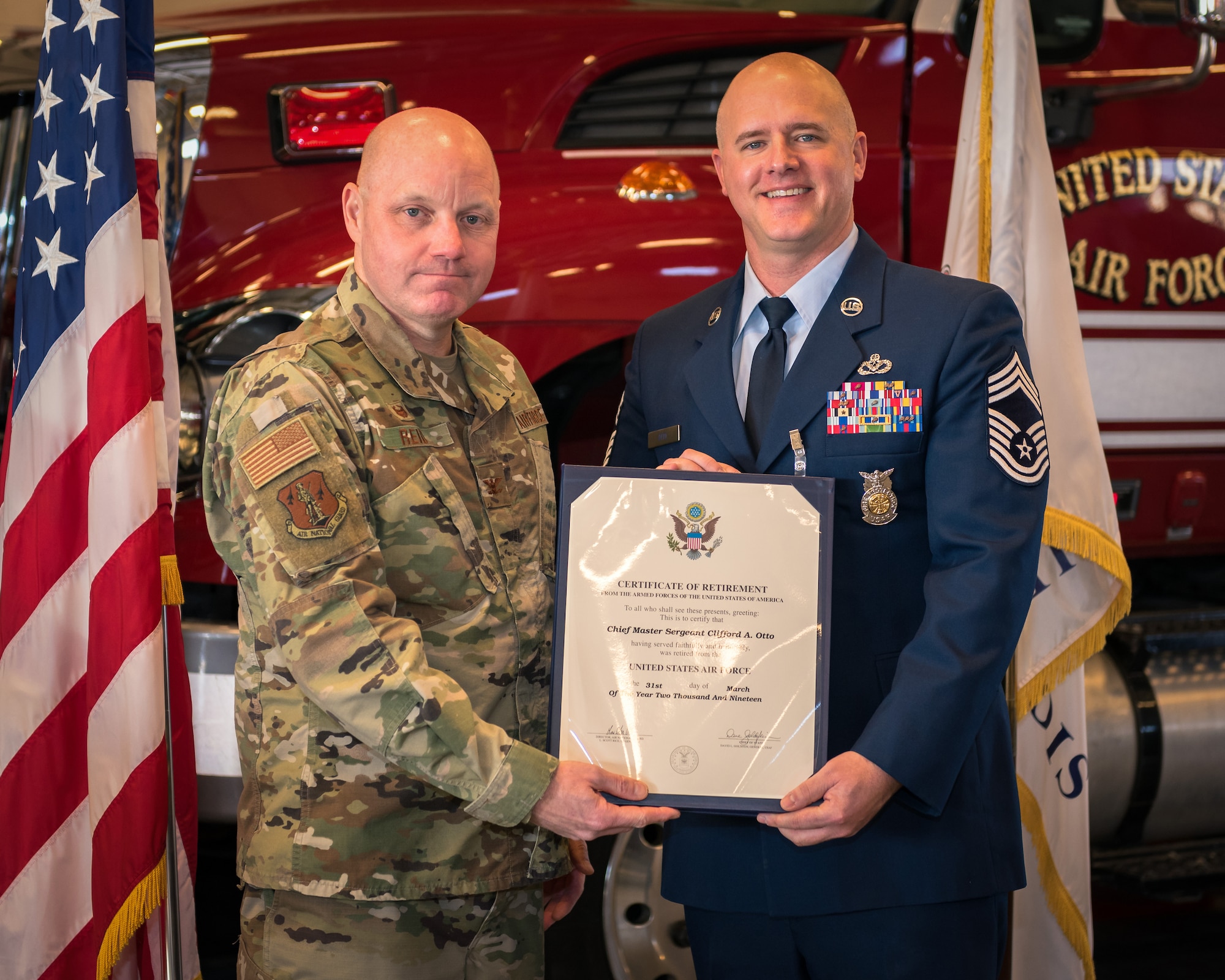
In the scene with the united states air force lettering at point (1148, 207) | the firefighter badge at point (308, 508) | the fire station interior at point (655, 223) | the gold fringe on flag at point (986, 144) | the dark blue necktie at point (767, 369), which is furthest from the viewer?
the united states air force lettering at point (1148, 207)

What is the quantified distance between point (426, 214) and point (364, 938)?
3.54 ft

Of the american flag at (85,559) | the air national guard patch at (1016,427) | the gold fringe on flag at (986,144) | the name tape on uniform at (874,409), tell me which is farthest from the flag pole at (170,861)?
the gold fringe on flag at (986,144)

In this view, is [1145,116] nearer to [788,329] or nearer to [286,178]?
[788,329]

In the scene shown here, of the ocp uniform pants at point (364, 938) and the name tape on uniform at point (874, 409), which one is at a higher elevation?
the name tape on uniform at point (874, 409)

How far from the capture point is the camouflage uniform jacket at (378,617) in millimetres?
1590

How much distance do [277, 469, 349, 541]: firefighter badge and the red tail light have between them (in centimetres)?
128

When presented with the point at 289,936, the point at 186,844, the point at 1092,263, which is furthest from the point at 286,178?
the point at 1092,263

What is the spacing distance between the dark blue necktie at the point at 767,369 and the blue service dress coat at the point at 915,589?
3 centimetres

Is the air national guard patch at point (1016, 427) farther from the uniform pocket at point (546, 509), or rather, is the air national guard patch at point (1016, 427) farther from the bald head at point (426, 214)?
the bald head at point (426, 214)

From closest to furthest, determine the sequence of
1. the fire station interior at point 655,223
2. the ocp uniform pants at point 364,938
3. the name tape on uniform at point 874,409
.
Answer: the ocp uniform pants at point 364,938 → the name tape on uniform at point 874,409 → the fire station interior at point 655,223

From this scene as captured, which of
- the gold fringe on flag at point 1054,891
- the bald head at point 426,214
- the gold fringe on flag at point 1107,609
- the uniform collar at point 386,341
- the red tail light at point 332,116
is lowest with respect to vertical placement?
the gold fringe on flag at point 1054,891

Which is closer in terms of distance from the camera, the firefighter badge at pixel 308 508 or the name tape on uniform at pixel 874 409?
the firefighter badge at pixel 308 508

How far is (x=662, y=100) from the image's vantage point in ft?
9.09

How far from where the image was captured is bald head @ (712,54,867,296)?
74.4 inches
